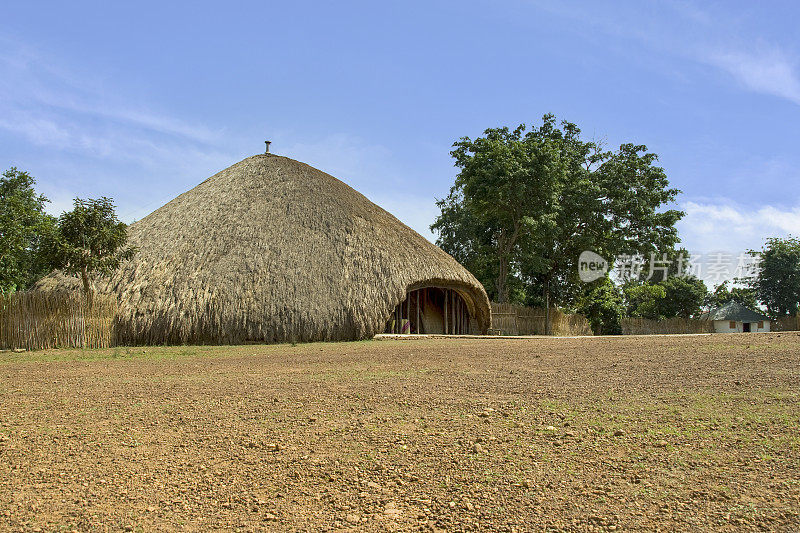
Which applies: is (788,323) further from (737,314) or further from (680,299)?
(737,314)

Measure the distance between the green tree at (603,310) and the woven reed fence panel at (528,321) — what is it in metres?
1.51

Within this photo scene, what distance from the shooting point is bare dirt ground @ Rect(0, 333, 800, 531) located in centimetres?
278

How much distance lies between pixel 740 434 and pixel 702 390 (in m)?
1.59

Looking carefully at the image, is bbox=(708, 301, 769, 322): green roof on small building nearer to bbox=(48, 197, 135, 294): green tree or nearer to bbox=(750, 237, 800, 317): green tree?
bbox=(750, 237, 800, 317): green tree

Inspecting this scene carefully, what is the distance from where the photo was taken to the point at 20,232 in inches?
659

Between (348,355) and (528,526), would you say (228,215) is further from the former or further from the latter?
(528,526)

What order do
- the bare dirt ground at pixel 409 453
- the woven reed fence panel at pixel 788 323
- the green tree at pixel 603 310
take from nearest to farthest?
the bare dirt ground at pixel 409 453
the green tree at pixel 603 310
the woven reed fence panel at pixel 788 323

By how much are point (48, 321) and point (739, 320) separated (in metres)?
43.2

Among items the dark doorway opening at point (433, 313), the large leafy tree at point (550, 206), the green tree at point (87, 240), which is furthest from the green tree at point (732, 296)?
the green tree at point (87, 240)

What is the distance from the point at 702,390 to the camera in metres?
5.28

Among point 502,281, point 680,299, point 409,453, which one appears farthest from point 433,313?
point 680,299

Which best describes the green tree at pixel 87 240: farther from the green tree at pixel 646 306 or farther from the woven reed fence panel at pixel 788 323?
the green tree at pixel 646 306

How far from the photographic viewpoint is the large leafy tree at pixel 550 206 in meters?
22.3

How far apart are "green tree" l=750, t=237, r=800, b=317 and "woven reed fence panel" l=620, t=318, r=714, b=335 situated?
16.1 metres
